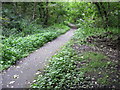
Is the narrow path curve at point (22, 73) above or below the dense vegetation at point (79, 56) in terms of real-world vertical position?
below

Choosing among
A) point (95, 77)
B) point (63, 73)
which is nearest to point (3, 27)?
point (63, 73)

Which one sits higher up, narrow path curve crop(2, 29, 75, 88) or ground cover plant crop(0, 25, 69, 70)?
ground cover plant crop(0, 25, 69, 70)

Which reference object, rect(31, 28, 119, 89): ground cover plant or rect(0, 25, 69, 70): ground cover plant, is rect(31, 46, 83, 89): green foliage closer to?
rect(31, 28, 119, 89): ground cover plant

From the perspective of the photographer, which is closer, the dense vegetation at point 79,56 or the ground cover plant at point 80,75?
the ground cover plant at point 80,75

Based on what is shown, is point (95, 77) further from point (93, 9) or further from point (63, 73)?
point (93, 9)

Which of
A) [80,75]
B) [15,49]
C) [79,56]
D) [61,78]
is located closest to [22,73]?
[61,78]

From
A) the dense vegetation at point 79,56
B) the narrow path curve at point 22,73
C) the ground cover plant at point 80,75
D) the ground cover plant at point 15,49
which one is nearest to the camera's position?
the ground cover plant at point 80,75

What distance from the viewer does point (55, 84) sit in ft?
12.9

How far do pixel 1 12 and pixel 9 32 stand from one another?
217cm

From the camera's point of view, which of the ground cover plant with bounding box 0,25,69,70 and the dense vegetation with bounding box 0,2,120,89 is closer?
the dense vegetation with bounding box 0,2,120,89

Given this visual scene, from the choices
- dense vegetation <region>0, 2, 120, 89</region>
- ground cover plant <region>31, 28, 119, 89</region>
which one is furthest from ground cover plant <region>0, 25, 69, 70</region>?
ground cover plant <region>31, 28, 119, 89</region>

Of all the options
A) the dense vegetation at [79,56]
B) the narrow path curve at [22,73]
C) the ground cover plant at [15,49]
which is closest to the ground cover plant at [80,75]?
the dense vegetation at [79,56]

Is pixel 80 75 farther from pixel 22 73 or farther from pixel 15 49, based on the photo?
pixel 15 49

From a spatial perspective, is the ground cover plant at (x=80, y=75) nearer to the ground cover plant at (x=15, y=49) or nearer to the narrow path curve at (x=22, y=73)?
the narrow path curve at (x=22, y=73)
